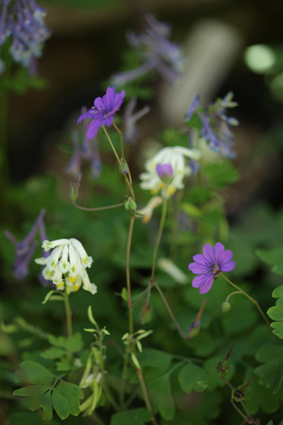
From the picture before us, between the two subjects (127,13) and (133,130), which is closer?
(133,130)

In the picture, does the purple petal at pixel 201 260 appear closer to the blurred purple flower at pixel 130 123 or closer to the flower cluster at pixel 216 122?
the flower cluster at pixel 216 122

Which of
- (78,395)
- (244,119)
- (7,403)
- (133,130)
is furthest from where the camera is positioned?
(244,119)

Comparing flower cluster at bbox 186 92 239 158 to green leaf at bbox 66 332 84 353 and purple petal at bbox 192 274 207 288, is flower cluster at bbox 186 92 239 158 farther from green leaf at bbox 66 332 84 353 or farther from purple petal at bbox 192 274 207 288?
green leaf at bbox 66 332 84 353

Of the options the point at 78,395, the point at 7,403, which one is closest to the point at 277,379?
the point at 78,395

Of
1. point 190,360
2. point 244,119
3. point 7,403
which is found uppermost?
point 190,360

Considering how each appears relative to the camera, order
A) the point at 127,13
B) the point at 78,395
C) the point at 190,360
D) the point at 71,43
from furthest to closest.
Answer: the point at 71,43 → the point at 127,13 → the point at 190,360 → the point at 78,395

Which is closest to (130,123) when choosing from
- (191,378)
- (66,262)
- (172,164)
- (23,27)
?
(172,164)

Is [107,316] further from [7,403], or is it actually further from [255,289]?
[255,289]

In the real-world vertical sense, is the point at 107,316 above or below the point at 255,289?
above

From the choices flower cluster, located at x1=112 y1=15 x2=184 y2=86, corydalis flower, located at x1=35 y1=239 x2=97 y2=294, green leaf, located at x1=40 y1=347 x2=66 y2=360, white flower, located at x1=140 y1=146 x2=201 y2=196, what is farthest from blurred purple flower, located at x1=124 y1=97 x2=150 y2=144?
green leaf, located at x1=40 y1=347 x2=66 y2=360
